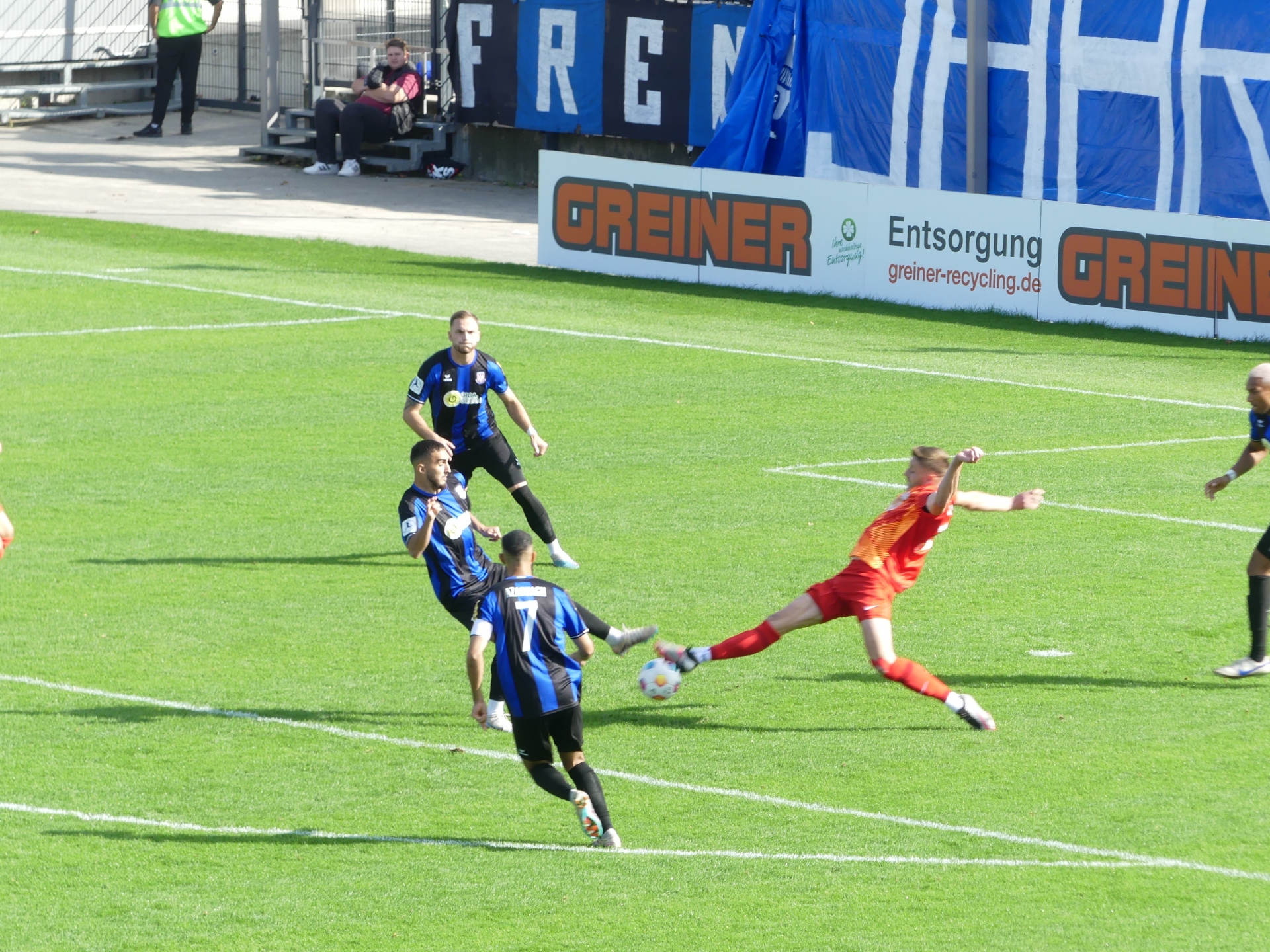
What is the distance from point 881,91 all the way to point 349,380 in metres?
13.0

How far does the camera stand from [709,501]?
17.3 metres

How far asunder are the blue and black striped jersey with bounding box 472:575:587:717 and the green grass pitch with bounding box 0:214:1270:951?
0.76 metres

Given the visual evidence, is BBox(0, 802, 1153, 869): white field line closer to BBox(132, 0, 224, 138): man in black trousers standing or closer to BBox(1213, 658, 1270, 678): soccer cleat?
BBox(1213, 658, 1270, 678): soccer cleat

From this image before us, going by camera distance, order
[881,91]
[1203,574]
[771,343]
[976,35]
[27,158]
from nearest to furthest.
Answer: [1203,574] < [771,343] < [976,35] < [881,91] < [27,158]

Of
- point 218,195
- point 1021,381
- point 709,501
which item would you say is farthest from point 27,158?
point 709,501

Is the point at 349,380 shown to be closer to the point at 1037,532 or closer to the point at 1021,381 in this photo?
the point at 1021,381

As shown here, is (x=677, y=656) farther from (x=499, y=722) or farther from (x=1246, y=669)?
(x=1246, y=669)

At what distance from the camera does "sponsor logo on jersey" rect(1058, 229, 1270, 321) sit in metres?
24.8

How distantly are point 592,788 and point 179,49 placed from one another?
36.6 metres

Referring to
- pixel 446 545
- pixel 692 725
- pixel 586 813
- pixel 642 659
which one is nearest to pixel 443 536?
pixel 446 545

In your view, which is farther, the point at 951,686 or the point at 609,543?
the point at 609,543

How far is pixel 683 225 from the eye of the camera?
29.7m

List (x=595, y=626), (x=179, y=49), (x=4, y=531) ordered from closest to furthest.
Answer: (x=595, y=626) < (x=4, y=531) < (x=179, y=49)

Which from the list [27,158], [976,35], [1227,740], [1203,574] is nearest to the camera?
[1227,740]
